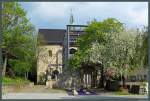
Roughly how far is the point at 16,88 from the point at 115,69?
9.55 meters

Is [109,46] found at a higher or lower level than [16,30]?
lower

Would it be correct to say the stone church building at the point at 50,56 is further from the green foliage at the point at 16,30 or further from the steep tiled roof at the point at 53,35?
the green foliage at the point at 16,30

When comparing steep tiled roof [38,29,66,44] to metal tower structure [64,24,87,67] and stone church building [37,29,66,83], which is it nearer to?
stone church building [37,29,66,83]

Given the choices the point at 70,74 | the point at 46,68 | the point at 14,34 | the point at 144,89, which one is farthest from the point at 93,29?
the point at 46,68

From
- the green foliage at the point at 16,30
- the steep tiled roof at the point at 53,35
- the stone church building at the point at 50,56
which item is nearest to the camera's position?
the green foliage at the point at 16,30

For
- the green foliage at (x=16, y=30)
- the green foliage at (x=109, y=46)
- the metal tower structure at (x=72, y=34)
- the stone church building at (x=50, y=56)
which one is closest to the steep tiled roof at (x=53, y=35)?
the stone church building at (x=50, y=56)

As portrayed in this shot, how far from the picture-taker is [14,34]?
36.9 meters

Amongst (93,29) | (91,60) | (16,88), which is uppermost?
(93,29)

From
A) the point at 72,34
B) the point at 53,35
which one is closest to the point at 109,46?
the point at 72,34

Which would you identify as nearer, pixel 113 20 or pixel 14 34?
pixel 14 34

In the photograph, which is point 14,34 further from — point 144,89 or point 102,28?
point 144,89

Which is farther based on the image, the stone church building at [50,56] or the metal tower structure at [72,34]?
the stone church building at [50,56]

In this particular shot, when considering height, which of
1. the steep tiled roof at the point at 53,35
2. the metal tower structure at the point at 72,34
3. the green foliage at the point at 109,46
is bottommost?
the green foliage at the point at 109,46

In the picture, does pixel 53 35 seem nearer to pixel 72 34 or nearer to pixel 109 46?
pixel 72 34
